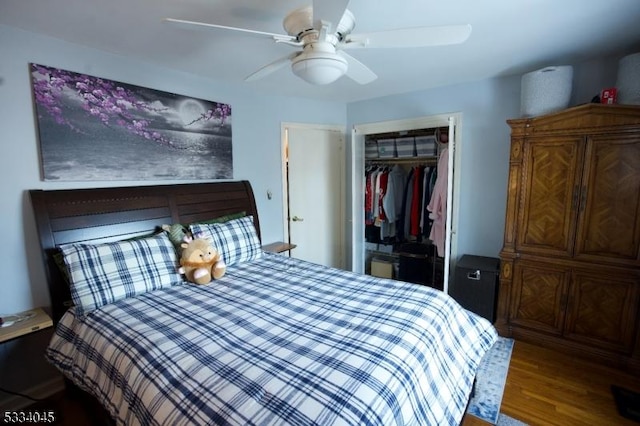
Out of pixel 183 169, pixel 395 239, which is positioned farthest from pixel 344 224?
pixel 183 169

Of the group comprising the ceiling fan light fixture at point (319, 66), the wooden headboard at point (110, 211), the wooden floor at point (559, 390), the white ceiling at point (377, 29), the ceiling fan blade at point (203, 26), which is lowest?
the wooden floor at point (559, 390)

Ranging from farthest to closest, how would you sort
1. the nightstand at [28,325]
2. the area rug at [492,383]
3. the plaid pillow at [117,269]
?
1. the area rug at [492,383]
2. the plaid pillow at [117,269]
3. the nightstand at [28,325]

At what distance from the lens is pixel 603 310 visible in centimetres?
222

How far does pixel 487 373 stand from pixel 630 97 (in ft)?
7.10

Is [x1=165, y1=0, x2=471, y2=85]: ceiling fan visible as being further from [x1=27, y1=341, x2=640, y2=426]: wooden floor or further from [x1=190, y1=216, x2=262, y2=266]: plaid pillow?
[x1=27, y1=341, x2=640, y2=426]: wooden floor

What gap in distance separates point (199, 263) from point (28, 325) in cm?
96

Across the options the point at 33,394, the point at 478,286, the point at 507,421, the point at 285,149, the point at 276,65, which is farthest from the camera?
the point at 285,149

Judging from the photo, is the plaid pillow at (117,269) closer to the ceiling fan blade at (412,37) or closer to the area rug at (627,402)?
the ceiling fan blade at (412,37)

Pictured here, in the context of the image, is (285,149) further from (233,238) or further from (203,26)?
(203,26)

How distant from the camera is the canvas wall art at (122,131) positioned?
194 centimetres

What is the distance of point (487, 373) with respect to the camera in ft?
7.16

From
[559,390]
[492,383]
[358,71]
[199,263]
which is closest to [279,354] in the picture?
[199,263]

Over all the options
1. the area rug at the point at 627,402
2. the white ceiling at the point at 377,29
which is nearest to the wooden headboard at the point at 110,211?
the white ceiling at the point at 377,29

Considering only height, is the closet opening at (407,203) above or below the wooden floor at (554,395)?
above
